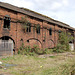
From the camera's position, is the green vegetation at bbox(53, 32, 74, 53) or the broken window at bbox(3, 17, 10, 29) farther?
the green vegetation at bbox(53, 32, 74, 53)

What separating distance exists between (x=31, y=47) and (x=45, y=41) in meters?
3.40

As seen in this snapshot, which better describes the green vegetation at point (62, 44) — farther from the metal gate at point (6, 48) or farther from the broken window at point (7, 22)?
the broken window at point (7, 22)

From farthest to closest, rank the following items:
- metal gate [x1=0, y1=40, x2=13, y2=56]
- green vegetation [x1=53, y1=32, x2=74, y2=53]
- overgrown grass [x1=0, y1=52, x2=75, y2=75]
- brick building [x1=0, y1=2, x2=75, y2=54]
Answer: green vegetation [x1=53, y1=32, x2=74, y2=53]
brick building [x1=0, y1=2, x2=75, y2=54]
metal gate [x1=0, y1=40, x2=13, y2=56]
overgrown grass [x1=0, y1=52, x2=75, y2=75]

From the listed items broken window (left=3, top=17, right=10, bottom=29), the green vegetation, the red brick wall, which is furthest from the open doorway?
the green vegetation

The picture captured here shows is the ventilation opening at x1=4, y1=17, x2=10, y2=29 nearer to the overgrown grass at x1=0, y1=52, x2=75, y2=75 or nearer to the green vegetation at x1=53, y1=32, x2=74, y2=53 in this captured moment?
the overgrown grass at x1=0, y1=52, x2=75, y2=75

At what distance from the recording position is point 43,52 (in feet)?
53.3

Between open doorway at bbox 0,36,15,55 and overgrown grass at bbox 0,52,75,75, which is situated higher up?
open doorway at bbox 0,36,15,55

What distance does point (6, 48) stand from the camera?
1186 centimetres

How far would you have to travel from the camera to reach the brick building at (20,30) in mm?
12102

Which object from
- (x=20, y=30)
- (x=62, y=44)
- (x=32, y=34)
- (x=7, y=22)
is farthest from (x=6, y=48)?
(x=62, y=44)

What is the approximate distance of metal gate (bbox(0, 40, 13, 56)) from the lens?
37.7ft

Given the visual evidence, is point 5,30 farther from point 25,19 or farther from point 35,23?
point 35,23

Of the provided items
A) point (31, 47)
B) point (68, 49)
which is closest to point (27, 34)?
point (31, 47)

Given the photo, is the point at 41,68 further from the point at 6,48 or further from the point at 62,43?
the point at 62,43
